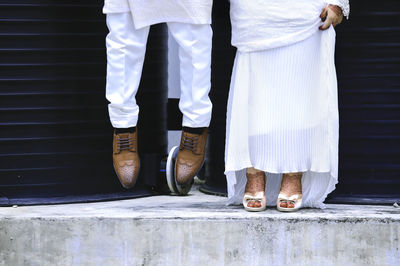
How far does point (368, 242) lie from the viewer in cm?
334

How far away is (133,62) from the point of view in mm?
3641

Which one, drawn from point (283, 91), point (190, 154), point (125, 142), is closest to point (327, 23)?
point (283, 91)

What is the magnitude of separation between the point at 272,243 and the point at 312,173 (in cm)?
43

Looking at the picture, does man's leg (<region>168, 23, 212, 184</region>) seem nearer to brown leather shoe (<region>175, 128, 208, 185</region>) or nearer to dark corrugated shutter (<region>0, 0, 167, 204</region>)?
brown leather shoe (<region>175, 128, 208, 185</region>)

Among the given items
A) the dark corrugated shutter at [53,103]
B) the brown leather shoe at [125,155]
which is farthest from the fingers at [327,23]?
the dark corrugated shutter at [53,103]

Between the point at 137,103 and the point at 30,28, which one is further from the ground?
the point at 30,28

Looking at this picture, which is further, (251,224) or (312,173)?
(312,173)

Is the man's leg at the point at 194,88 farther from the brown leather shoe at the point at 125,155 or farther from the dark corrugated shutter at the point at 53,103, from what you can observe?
the dark corrugated shutter at the point at 53,103

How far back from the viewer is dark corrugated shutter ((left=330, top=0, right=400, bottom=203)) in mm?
3770

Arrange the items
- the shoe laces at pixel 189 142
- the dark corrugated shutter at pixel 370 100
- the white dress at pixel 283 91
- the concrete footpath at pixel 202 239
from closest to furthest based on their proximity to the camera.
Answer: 1. the concrete footpath at pixel 202 239
2. the white dress at pixel 283 91
3. the shoe laces at pixel 189 142
4. the dark corrugated shutter at pixel 370 100

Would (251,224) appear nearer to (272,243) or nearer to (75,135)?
(272,243)

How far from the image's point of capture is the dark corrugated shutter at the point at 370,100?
377cm

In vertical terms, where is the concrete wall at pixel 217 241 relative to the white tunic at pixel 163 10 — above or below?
below

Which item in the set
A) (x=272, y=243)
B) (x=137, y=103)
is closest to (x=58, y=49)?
(x=137, y=103)
